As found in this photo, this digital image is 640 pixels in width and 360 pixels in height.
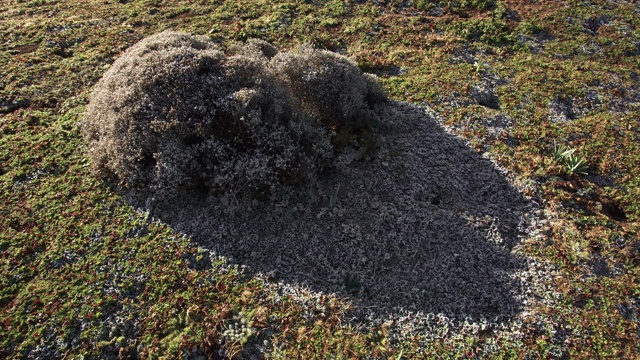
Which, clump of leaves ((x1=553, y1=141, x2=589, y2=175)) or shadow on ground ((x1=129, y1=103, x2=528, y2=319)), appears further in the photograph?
clump of leaves ((x1=553, y1=141, x2=589, y2=175))

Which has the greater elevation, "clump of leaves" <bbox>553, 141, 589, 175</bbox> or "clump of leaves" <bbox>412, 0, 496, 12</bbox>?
"clump of leaves" <bbox>412, 0, 496, 12</bbox>

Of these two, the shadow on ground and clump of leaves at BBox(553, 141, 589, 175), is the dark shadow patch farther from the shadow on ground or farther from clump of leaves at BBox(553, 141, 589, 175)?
clump of leaves at BBox(553, 141, 589, 175)

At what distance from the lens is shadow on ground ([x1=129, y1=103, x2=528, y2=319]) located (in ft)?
20.2

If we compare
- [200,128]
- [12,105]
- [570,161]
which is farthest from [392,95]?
Answer: [12,105]

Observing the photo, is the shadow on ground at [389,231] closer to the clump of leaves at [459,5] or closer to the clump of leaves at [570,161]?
the clump of leaves at [570,161]

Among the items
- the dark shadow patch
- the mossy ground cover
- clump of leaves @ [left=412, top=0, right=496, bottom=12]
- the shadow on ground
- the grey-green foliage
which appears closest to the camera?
the mossy ground cover

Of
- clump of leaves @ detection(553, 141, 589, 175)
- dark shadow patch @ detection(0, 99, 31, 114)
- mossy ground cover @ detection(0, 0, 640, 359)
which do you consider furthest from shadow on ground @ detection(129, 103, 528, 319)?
dark shadow patch @ detection(0, 99, 31, 114)

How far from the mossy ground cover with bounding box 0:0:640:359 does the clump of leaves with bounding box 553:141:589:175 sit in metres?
0.09

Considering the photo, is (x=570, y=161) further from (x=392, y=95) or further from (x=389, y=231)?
(x=389, y=231)

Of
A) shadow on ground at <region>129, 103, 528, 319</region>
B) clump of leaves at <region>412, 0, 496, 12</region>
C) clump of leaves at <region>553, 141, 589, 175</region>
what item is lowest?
shadow on ground at <region>129, 103, 528, 319</region>

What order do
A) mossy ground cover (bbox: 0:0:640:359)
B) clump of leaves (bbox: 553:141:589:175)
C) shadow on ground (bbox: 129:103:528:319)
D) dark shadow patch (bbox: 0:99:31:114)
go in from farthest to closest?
dark shadow patch (bbox: 0:99:31:114)
clump of leaves (bbox: 553:141:589:175)
shadow on ground (bbox: 129:103:528:319)
mossy ground cover (bbox: 0:0:640:359)

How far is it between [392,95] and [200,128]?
14.8ft

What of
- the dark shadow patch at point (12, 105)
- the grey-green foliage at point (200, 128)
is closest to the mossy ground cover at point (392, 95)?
the dark shadow patch at point (12, 105)

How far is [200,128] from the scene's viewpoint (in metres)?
6.80
